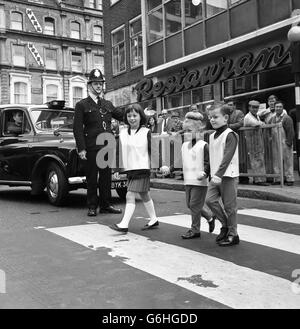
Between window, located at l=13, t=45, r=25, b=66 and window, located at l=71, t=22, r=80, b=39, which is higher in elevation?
window, located at l=71, t=22, r=80, b=39

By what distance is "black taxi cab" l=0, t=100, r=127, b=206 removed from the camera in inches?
313

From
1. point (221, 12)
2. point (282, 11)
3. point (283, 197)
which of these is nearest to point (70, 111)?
point (283, 197)

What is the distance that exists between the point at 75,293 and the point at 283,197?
5643 mm

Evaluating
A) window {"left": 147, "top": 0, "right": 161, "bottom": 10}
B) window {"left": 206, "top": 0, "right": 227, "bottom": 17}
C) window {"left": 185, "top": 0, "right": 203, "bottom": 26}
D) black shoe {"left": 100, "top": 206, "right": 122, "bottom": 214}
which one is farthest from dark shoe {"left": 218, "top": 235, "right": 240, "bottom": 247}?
window {"left": 147, "top": 0, "right": 161, "bottom": 10}

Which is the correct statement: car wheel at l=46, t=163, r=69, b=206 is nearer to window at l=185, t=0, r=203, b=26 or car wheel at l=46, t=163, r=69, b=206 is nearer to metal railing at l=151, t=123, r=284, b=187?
metal railing at l=151, t=123, r=284, b=187

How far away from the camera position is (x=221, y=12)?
16.1m

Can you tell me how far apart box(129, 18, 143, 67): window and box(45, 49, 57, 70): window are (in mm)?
29169

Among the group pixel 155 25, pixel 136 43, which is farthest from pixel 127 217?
pixel 136 43

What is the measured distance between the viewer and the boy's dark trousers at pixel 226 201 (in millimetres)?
5109

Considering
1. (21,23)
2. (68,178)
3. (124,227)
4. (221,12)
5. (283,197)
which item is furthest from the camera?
(21,23)

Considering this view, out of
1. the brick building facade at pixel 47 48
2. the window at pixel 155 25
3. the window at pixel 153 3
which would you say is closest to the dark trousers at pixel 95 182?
the window at pixel 155 25

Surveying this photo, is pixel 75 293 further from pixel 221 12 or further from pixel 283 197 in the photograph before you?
pixel 221 12

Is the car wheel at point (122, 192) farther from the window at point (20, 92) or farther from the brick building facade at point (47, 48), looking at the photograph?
the window at point (20, 92)

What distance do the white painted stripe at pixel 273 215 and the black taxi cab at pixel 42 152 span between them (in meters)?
2.27
